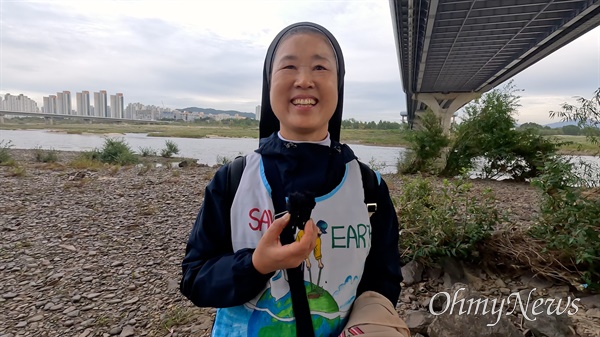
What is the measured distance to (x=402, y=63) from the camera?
1844cm

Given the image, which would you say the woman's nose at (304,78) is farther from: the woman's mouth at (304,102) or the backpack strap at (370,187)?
the backpack strap at (370,187)

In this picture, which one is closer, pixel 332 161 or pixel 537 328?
pixel 332 161

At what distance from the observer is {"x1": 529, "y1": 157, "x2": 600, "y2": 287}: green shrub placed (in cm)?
271

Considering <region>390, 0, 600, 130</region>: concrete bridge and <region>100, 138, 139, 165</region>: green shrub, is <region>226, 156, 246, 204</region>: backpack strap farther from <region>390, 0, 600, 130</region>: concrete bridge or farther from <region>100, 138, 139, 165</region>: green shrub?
<region>100, 138, 139, 165</region>: green shrub

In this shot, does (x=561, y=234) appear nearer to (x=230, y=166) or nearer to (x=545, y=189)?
(x=545, y=189)

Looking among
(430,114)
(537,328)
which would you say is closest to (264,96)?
(537,328)

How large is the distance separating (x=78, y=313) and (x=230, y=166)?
107 inches

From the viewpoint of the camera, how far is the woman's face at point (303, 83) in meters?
1.17

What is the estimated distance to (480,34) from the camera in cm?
1462

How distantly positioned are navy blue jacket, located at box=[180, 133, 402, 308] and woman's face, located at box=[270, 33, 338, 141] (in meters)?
0.08

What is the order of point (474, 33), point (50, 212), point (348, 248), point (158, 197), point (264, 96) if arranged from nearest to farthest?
point (348, 248) < point (264, 96) < point (50, 212) < point (158, 197) < point (474, 33)

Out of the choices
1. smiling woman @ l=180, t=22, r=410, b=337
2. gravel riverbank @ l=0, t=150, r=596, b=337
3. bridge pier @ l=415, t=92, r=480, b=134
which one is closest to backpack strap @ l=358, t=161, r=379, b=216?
smiling woman @ l=180, t=22, r=410, b=337

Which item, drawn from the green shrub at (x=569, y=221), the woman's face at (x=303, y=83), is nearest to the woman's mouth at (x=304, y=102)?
the woman's face at (x=303, y=83)

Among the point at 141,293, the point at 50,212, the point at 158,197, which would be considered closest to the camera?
the point at 141,293
